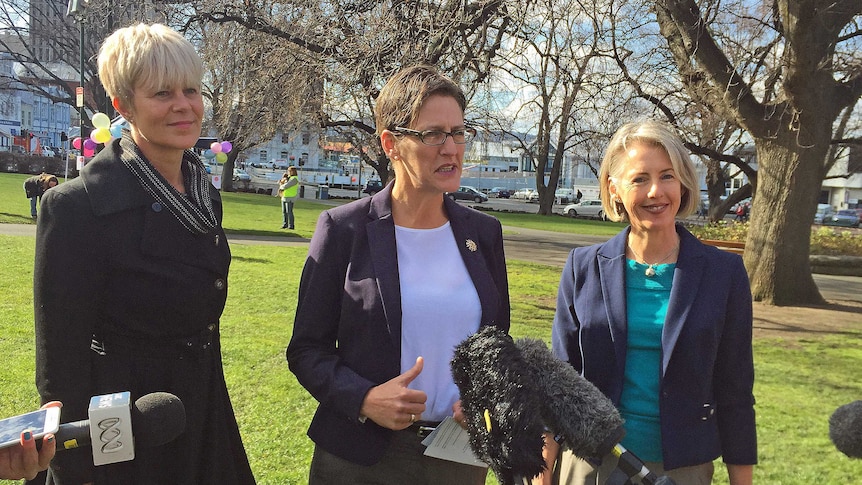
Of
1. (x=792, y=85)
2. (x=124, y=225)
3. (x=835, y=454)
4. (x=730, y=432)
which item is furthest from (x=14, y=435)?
(x=792, y=85)

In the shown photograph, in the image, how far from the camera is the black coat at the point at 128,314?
1890 mm

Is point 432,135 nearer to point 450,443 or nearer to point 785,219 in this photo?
point 450,443

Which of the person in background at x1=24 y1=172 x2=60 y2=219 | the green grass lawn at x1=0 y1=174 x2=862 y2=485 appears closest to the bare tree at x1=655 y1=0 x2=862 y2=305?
the green grass lawn at x1=0 y1=174 x2=862 y2=485

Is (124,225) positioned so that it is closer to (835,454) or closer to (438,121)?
(438,121)

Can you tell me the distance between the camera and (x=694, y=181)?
2383 mm

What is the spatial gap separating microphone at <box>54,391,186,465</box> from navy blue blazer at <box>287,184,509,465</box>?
0.60 metres

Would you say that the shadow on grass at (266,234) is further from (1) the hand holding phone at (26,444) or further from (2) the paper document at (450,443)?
(1) the hand holding phone at (26,444)

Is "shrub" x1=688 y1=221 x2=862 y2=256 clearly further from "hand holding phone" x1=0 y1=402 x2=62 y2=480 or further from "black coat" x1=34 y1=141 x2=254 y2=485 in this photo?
"hand holding phone" x1=0 y1=402 x2=62 y2=480

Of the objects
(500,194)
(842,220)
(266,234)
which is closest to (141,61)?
(266,234)

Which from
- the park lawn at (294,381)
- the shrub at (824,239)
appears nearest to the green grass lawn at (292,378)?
the park lawn at (294,381)

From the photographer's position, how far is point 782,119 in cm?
1023

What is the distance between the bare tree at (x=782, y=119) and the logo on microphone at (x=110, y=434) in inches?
385

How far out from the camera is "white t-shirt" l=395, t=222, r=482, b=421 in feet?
7.11

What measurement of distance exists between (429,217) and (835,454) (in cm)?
411
